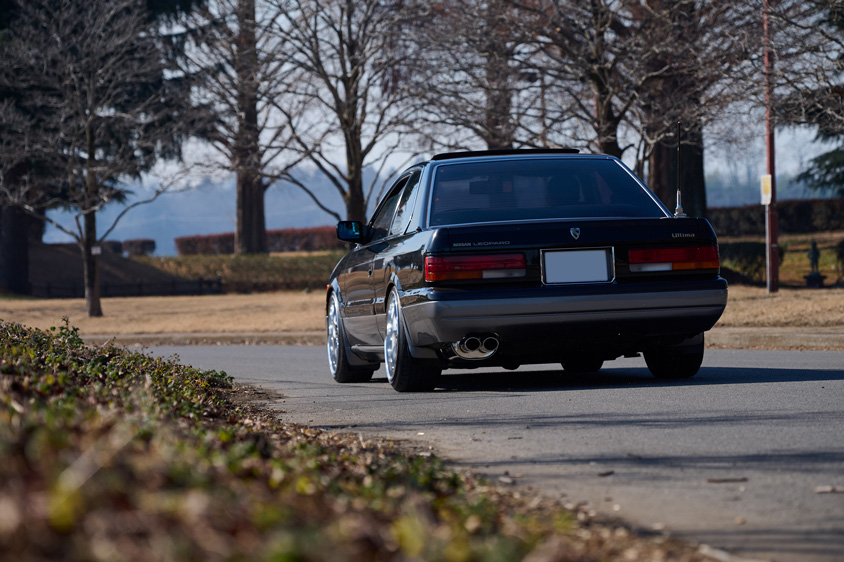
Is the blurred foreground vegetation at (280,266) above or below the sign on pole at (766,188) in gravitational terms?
below

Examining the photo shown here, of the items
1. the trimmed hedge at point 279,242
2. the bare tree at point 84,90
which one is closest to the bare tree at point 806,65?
the bare tree at point 84,90

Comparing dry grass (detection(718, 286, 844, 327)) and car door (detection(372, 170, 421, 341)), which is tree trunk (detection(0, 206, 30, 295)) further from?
car door (detection(372, 170, 421, 341))

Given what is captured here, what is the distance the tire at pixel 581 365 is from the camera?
950 centimetres

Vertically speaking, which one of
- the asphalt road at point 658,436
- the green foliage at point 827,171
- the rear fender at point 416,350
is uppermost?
the green foliage at point 827,171

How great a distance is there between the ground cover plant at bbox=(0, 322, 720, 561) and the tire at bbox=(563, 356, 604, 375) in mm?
4189

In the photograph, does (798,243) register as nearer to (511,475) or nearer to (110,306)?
(110,306)

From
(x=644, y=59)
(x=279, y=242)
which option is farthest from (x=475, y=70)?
(x=279, y=242)

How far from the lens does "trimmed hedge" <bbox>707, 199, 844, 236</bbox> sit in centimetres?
4228

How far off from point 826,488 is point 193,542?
303 cm

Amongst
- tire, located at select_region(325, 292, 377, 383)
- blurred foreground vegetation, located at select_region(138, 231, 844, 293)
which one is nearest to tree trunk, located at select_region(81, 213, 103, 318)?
blurred foreground vegetation, located at select_region(138, 231, 844, 293)

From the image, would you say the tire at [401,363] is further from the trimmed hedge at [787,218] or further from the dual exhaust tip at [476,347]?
the trimmed hedge at [787,218]

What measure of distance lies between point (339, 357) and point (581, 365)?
216cm

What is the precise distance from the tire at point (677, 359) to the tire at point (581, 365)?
81cm

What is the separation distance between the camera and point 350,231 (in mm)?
9359
